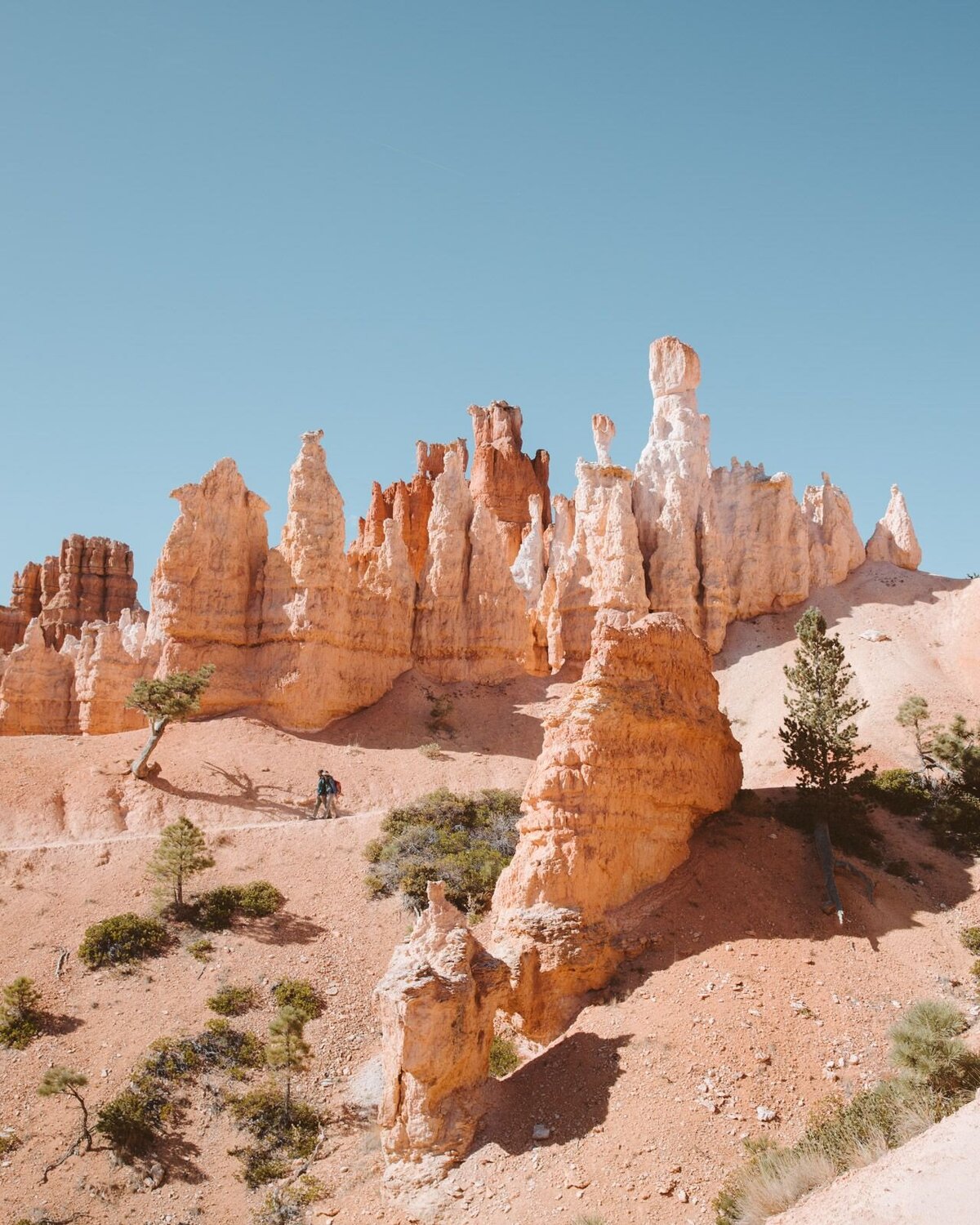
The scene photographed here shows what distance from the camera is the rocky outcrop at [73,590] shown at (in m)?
72.9

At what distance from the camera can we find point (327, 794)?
1089 inches

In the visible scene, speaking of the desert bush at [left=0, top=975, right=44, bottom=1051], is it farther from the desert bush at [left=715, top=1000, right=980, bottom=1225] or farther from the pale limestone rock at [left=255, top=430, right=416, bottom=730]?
the pale limestone rock at [left=255, top=430, right=416, bottom=730]

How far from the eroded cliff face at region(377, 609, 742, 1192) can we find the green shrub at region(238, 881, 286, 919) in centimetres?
702

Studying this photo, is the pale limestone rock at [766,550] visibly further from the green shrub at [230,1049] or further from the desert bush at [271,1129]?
the desert bush at [271,1129]

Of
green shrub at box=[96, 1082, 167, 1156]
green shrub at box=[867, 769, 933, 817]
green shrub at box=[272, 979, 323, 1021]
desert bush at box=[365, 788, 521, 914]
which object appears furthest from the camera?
green shrub at box=[867, 769, 933, 817]

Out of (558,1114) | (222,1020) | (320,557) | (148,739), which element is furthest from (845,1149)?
(320,557)

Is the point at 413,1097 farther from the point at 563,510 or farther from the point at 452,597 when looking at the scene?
the point at 563,510

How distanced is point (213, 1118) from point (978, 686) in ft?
111

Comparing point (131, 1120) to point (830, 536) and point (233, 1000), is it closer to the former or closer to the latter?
point (233, 1000)

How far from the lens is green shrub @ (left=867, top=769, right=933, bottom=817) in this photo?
23.6 metres

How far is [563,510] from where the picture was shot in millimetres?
51844

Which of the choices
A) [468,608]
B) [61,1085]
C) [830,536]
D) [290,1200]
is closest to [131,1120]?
[61,1085]

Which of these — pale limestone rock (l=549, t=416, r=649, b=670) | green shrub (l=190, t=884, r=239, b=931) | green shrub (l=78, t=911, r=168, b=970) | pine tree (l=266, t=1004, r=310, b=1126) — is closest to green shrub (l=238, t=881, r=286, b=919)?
green shrub (l=190, t=884, r=239, b=931)

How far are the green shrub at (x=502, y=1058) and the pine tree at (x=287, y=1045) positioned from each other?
4.00 m
